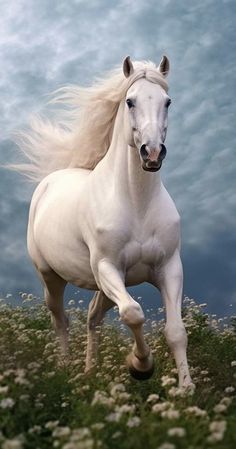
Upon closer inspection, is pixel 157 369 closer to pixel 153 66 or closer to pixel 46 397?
pixel 46 397

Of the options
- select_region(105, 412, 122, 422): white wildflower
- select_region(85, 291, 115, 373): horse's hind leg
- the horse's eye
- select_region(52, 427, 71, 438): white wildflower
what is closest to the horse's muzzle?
the horse's eye

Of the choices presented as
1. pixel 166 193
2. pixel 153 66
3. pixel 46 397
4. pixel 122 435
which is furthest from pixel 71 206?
pixel 122 435

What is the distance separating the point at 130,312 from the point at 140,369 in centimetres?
77

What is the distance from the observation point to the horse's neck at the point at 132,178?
252 inches

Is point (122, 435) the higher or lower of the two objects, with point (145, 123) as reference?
lower

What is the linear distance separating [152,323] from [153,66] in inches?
175

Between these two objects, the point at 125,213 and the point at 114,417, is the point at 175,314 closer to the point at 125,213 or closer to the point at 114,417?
the point at 125,213

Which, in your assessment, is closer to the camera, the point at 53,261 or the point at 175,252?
the point at 175,252

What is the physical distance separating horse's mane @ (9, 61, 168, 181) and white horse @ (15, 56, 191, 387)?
2cm

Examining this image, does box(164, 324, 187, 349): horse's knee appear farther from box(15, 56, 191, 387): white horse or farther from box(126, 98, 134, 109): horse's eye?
box(126, 98, 134, 109): horse's eye

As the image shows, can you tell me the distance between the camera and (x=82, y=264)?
285 inches

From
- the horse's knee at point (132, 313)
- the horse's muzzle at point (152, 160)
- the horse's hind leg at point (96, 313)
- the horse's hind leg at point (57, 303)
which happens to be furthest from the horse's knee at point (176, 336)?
the horse's hind leg at point (57, 303)

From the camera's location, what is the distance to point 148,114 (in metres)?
5.91

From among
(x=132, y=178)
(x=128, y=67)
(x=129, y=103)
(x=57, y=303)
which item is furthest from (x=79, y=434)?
(x=57, y=303)
